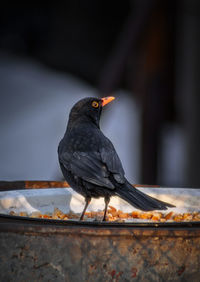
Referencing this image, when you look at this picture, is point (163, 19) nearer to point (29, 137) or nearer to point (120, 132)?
point (120, 132)

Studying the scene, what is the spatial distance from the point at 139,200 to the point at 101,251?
2.59ft

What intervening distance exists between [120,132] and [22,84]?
217cm

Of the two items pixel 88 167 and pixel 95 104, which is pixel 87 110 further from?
pixel 88 167

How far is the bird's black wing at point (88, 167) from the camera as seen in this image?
98.0 inches

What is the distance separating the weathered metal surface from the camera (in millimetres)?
1636

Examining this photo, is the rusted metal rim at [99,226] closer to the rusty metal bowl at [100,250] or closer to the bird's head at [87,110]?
the rusty metal bowl at [100,250]

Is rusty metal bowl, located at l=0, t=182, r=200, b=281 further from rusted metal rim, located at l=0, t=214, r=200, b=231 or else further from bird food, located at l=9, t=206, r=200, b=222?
bird food, located at l=9, t=206, r=200, b=222

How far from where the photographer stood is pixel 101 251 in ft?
5.41

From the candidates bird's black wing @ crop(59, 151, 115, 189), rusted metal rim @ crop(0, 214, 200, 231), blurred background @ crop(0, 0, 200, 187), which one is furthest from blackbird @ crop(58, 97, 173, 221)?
blurred background @ crop(0, 0, 200, 187)

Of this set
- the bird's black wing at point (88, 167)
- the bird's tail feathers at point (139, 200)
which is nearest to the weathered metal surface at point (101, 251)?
the bird's tail feathers at point (139, 200)

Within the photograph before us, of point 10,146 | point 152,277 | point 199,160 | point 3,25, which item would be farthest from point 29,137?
point 152,277

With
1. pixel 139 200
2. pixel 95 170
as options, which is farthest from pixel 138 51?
pixel 139 200

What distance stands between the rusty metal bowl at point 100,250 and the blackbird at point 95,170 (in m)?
0.66

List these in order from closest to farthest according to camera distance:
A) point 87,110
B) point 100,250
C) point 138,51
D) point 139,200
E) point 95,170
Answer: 1. point 100,250
2. point 139,200
3. point 95,170
4. point 87,110
5. point 138,51
